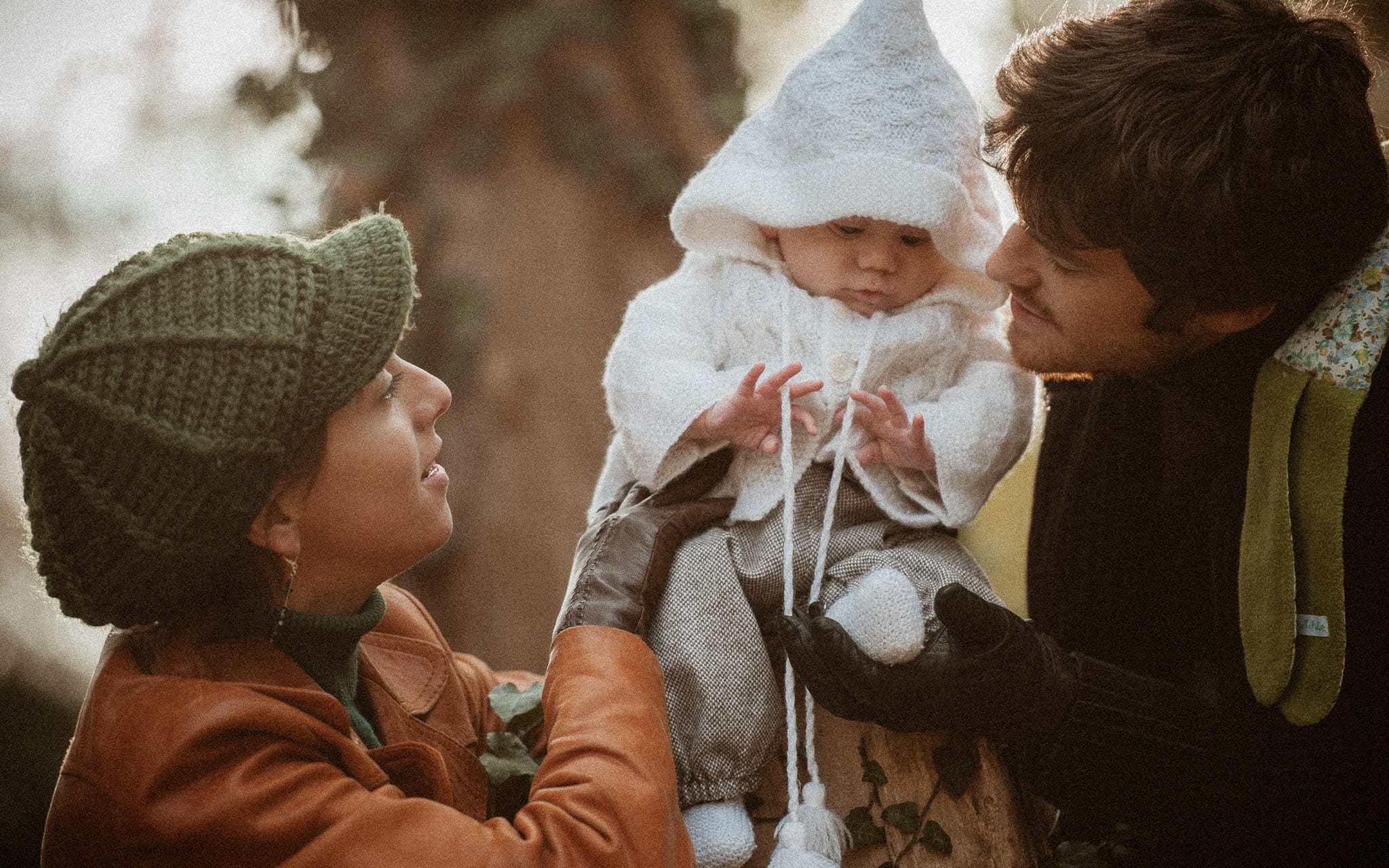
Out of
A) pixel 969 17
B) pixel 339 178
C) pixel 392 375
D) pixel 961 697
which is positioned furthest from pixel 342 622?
pixel 969 17

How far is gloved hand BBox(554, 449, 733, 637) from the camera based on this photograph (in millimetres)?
1745

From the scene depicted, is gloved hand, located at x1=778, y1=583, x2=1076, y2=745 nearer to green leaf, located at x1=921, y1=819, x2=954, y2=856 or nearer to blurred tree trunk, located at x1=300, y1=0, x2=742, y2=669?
green leaf, located at x1=921, y1=819, x2=954, y2=856

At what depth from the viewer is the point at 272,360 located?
1.42m

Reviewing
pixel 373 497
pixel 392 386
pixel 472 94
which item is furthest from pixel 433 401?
pixel 472 94

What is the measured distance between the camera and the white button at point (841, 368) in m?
1.97

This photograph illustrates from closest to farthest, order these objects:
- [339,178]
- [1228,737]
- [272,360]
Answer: [272,360] < [1228,737] < [339,178]

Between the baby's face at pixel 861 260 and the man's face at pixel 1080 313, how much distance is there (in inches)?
7.8

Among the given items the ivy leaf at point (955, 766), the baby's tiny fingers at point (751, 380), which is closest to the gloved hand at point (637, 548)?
the baby's tiny fingers at point (751, 380)

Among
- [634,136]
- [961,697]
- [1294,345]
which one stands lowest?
[961,697]

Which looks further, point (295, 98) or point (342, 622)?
point (295, 98)

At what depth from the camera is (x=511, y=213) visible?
13.4 feet

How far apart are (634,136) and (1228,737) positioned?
313cm

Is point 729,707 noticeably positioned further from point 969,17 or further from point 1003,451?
point 969,17

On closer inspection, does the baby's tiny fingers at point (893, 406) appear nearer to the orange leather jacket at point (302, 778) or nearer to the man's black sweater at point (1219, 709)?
the man's black sweater at point (1219, 709)
